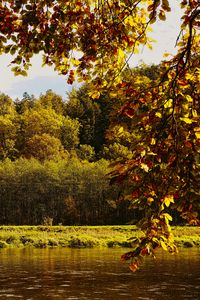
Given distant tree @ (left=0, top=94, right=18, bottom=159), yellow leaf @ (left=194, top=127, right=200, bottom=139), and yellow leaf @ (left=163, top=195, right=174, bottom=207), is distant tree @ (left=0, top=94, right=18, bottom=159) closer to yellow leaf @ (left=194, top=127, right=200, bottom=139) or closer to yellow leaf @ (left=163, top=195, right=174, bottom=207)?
yellow leaf @ (left=163, top=195, right=174, bottom=207)

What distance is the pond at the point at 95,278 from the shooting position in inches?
784

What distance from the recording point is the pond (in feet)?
65.3

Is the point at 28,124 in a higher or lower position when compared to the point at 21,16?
higher

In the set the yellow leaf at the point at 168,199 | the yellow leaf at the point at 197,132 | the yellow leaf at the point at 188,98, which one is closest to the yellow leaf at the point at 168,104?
the yellow leaf at the point at 188,98

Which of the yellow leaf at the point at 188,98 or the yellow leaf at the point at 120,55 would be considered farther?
the yellow leaf at the point at 120,55

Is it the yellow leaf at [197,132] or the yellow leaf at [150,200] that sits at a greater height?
the yellow leaf at [197,132]

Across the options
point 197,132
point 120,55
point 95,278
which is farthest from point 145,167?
point 95,278

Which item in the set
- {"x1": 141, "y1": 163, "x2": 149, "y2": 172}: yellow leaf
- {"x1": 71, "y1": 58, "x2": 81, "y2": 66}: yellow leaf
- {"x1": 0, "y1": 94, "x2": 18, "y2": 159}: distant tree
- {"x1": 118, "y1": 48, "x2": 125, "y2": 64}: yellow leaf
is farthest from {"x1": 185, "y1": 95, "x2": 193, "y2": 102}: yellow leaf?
{"x1": 0, "y1": 94, "x2": 18, "y2": 159}: distant tree

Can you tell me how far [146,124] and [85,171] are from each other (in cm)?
8123

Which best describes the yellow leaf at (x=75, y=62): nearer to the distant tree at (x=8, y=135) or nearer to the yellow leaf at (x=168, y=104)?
the yellow leaf at (x=168, y=104)

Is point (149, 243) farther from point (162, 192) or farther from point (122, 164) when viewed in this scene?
point (122, 164)

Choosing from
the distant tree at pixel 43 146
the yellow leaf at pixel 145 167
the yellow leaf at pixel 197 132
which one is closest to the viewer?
the yellow leaf at pixel 145 167

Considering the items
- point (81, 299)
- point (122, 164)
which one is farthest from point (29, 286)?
point (122, 164)

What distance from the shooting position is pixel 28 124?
13400 cm
